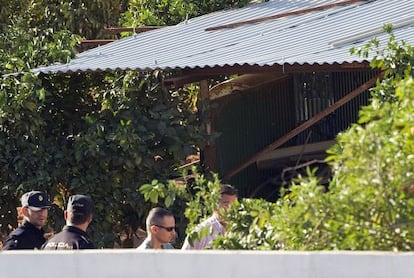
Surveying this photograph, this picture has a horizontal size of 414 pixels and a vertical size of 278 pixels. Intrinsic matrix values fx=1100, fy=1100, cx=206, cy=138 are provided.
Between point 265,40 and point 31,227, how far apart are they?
3.52 meters

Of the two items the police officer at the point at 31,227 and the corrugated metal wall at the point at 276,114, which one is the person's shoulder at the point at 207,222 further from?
the corrugated metal wall at the point at 276,114

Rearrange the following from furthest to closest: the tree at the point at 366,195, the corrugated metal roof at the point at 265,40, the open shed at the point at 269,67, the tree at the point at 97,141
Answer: the tree at the point at 97,141 → the open shed at the point at 269,67 → the corrugated metal roof at the point at 265,40 → the tree at the point at 366,195

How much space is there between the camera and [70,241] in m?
6.60

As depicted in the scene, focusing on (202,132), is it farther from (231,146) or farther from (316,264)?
(316,264)

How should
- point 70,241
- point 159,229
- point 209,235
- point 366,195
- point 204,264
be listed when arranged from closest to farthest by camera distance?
point 366,195 < point 204,264 < point 209,235 < point 159,229 < point 70,241

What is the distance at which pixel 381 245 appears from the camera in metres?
4.85

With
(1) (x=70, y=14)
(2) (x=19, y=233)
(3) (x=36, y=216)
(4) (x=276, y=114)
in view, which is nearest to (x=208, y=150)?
(4) (x=276, y=114)

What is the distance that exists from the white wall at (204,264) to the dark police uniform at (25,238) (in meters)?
1.63

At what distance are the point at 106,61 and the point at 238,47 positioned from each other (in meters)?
1.19

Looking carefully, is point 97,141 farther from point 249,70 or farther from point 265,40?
point 265,40

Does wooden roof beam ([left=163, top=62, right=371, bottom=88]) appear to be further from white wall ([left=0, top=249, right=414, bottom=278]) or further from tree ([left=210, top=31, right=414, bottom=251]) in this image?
white wall ([left=0, top=249, right=414, bottom=278])

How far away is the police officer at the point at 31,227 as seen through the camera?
7086 millimetres

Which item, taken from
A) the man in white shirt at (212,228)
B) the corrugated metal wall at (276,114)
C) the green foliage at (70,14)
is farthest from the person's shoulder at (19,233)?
the green foliage at (70,14)

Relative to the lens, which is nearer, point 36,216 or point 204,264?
point 204,264
